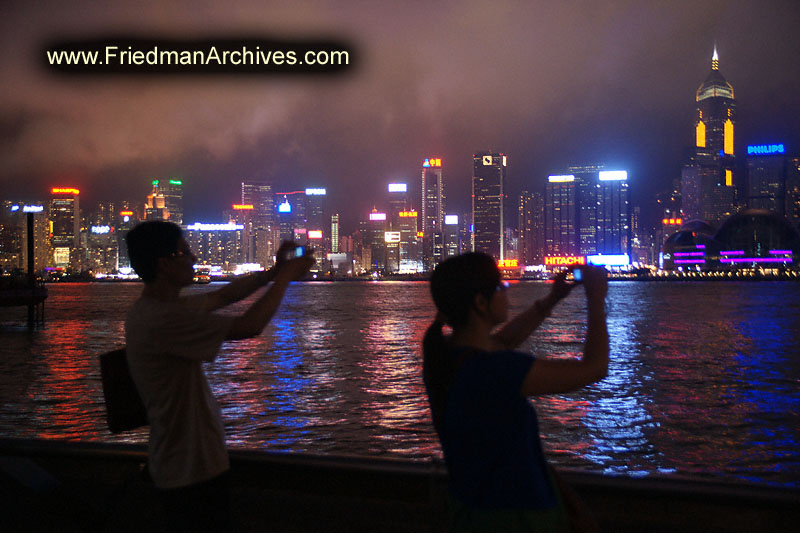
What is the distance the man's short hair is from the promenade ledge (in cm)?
133

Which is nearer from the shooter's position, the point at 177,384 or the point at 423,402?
the point at 177,384

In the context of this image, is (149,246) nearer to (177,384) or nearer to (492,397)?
(177,384)

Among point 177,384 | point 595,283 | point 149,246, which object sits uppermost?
point 149,246

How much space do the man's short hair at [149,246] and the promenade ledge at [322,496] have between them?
4.38 feet

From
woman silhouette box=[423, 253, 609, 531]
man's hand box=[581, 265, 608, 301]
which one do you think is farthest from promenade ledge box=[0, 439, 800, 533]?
man's hand box=[581, 265, 608, 301]

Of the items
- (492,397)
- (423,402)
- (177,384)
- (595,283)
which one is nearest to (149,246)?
(177,384)

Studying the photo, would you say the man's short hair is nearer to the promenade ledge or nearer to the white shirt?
the white shirt

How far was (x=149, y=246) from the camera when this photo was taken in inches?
100

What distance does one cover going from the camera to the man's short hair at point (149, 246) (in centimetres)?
254

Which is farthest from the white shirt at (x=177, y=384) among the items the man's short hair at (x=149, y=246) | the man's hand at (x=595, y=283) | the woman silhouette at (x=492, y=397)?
the man's hand at (x=595, y=283)

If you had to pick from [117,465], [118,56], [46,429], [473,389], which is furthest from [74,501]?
[46,429]

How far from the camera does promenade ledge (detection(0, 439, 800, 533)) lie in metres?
3.40

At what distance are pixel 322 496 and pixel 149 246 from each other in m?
2.18

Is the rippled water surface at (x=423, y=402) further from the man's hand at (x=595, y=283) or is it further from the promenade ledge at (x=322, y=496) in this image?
the man's hand at (x=595, y=283)
